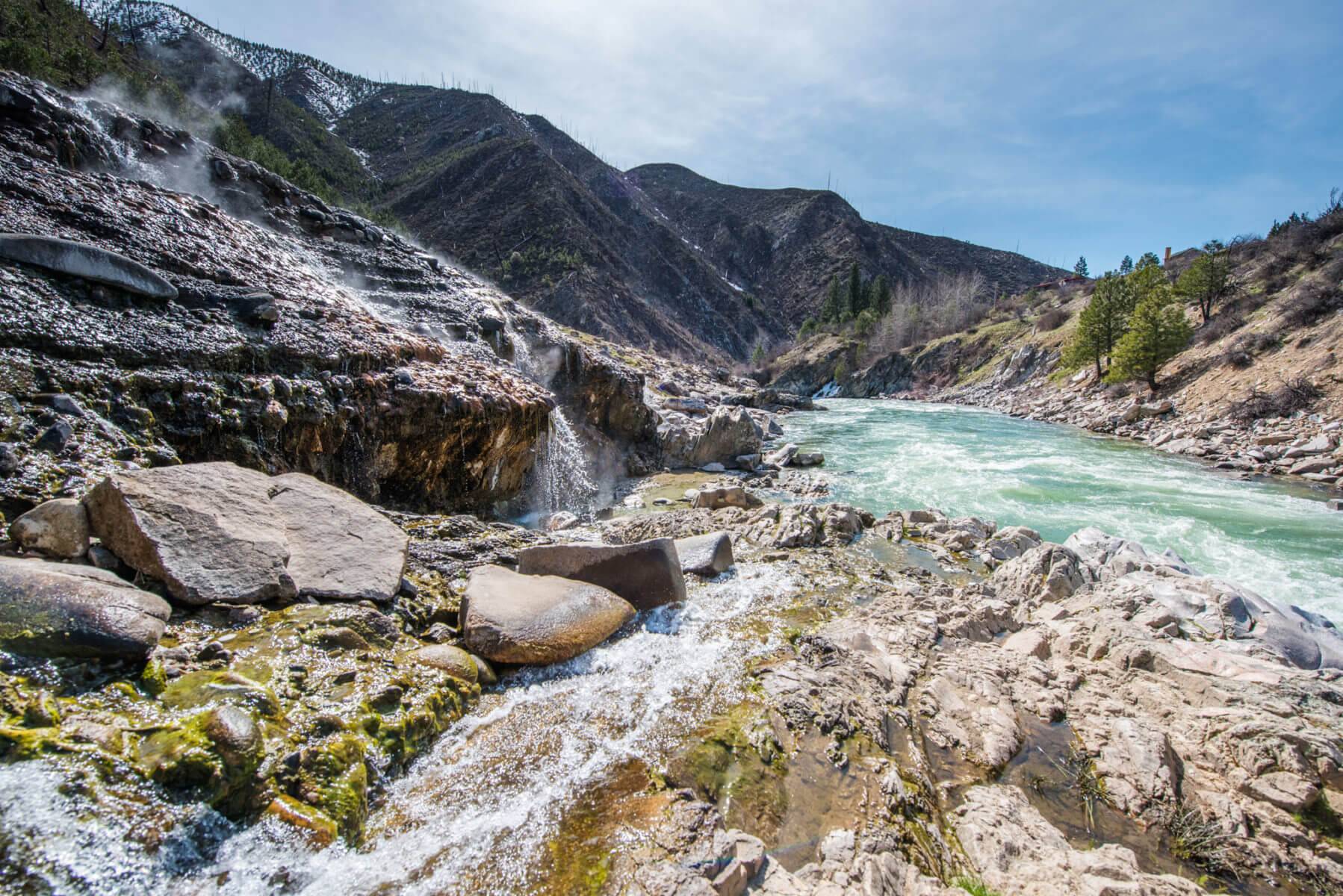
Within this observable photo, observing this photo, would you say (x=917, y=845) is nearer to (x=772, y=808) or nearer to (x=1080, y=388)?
(x=772, y=808)

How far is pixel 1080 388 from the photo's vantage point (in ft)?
131

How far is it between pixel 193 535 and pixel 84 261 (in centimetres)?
488

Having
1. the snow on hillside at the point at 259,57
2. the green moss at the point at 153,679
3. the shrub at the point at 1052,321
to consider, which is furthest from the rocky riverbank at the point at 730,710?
the snow on hillside at the point at 259,57

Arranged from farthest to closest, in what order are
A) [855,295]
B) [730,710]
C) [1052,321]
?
[855,295] → [1052,321] → [730,710]

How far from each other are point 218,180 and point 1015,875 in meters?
18.9

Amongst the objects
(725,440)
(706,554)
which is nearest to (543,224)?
(725,440)

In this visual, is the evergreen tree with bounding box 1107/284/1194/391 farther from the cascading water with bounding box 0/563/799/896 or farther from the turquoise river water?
the cascading water with bounding box 0/563/799/896

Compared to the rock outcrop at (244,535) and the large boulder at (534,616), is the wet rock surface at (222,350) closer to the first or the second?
the rock outcrop at (244,535)

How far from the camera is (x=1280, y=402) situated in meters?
21.0

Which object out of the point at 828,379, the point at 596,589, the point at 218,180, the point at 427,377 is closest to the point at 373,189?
the point at 828,379

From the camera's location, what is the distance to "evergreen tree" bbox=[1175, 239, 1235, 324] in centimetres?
3578

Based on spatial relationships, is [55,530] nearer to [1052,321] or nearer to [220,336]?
[220,336]

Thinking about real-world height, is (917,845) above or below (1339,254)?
below

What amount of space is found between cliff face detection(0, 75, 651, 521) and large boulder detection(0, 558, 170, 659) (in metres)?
1.79
